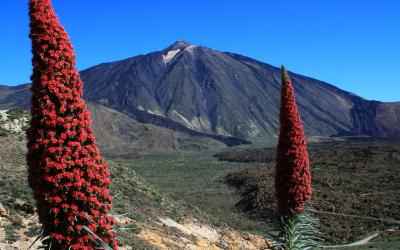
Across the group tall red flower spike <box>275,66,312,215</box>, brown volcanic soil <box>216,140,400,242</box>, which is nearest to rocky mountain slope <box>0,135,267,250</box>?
brown volcanic soil <box>216,140,400,242</box>

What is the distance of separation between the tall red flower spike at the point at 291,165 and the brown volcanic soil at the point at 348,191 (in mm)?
18489

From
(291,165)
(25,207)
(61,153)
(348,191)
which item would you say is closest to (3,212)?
(25,207)

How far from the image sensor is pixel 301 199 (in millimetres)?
7473

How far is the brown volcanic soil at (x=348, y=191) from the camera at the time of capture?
41.9 meters

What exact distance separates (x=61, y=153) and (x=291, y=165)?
12.0 feet

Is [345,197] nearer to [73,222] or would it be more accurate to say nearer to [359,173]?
[359,173]

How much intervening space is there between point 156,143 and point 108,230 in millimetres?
156394

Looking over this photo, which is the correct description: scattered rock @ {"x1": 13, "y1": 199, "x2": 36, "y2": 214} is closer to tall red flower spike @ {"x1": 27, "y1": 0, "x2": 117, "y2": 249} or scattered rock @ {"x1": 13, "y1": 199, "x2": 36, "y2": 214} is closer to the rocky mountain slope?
the rocky mountain slope

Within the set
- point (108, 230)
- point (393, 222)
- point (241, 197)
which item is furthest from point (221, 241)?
point (241, 197)

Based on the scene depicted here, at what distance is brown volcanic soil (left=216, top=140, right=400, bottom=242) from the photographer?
137 feet

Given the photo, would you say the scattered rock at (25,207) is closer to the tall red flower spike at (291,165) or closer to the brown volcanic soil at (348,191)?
the brown volcanic soil at (348,191)

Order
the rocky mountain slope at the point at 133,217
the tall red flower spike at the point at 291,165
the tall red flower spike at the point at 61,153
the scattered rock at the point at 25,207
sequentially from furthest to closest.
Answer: the scattered rock at the point at 25,207, the rocky mountain slope at the point at 133,217, the tall red flower spike at the point at 291,165, the tall red flower spike at the point at 61,153

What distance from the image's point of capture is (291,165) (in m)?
7.54

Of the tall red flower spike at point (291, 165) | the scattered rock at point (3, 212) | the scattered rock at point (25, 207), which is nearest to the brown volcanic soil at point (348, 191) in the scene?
the scattered rock at point (25, 207)
